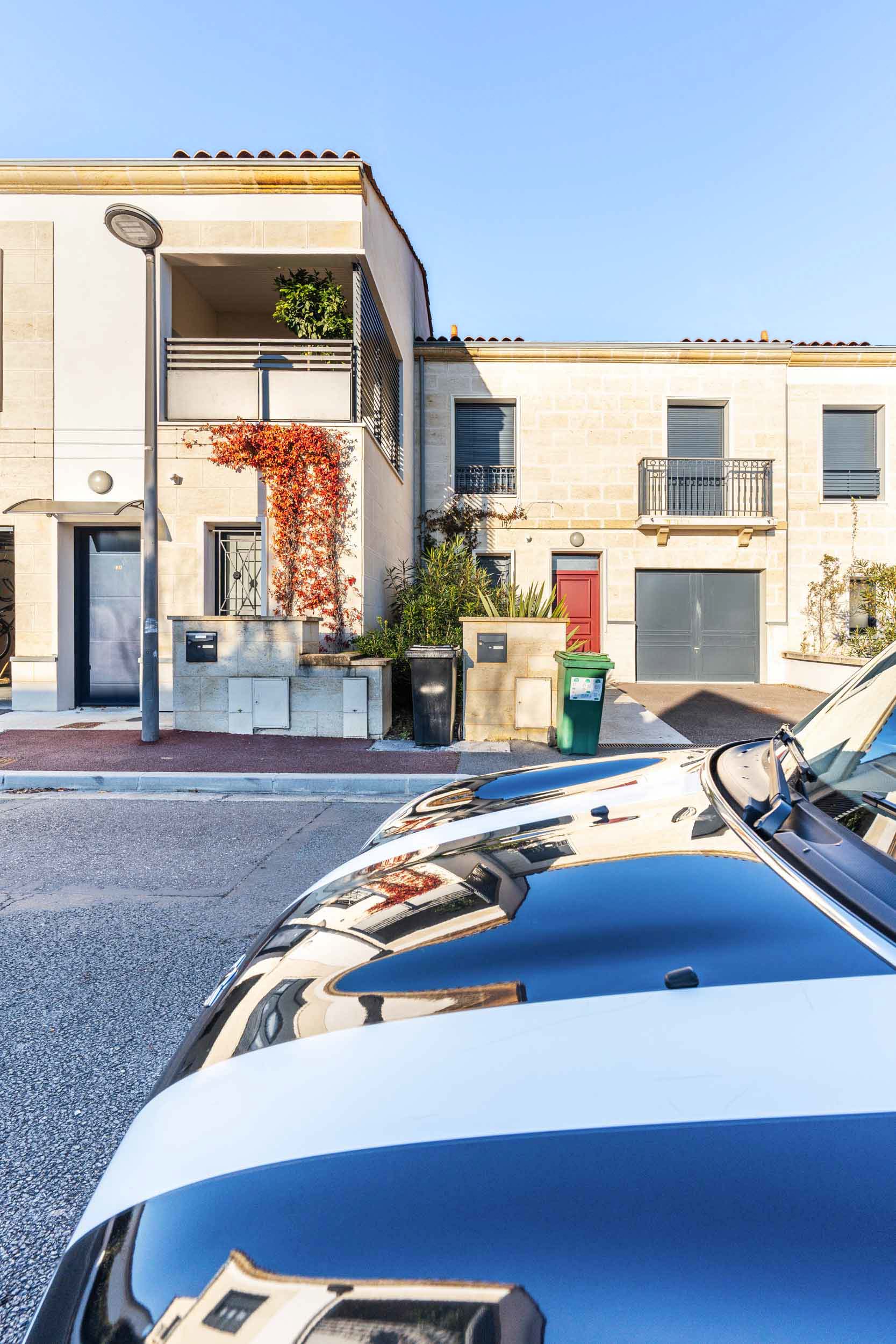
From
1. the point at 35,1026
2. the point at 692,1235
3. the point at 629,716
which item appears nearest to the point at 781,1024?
the point at 692,1235

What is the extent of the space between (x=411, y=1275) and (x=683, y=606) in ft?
55.9

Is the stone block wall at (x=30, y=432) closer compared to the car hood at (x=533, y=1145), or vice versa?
the car hood at (x=533, y=1145)

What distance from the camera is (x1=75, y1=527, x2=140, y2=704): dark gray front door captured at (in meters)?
11.4

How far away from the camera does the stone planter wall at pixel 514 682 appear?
9.14m

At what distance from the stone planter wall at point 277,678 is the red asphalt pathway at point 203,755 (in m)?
0.22

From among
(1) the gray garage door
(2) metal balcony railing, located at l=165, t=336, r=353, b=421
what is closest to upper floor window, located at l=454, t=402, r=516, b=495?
(1) the gray garage door

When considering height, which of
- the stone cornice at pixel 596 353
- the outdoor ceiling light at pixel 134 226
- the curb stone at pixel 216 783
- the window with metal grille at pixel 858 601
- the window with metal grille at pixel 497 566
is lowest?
the curb stone at pixel 216 783

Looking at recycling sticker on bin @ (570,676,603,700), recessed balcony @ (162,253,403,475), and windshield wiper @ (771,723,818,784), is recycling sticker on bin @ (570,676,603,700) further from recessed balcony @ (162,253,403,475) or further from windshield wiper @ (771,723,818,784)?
windshield wiper @ (771,723,818,784)

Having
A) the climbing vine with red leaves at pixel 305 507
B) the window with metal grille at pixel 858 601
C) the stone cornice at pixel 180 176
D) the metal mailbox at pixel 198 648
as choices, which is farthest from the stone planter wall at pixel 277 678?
the window with metal grille at pixel 858 601

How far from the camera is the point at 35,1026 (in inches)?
102

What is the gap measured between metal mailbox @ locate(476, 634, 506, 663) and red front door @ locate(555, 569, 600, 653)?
7.89 m

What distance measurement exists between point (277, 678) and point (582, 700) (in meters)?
3.81

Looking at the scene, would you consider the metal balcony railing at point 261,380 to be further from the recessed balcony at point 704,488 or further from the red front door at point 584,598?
the recessed balcony at point 704,488

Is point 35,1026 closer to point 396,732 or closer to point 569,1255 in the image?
point 569,1255
